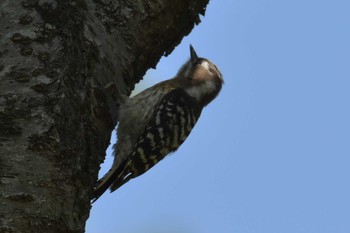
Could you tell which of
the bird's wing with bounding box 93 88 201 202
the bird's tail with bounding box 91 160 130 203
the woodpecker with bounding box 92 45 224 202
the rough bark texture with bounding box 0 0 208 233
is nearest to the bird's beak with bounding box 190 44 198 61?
the woodpecker with bounding box 92 45 224 202

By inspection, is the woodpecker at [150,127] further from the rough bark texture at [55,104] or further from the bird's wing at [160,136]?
the rough bark texture at [55,104]

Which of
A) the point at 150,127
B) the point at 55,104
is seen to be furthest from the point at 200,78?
the point at 55,104

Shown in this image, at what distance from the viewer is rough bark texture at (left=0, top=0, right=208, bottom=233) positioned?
2924 millimetres

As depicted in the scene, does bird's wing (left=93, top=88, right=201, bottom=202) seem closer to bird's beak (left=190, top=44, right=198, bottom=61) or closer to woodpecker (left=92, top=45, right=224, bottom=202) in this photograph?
woodpecker (left=92, top=45, right=224, bottom=202)

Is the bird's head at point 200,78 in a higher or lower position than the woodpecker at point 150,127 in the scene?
higher

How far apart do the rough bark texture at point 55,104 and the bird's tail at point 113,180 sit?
73 cm

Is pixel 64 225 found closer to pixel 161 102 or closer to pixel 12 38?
pixel 12 38

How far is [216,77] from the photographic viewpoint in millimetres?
6641

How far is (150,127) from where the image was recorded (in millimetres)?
5336

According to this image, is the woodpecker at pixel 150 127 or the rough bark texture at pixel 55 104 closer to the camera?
the rough bark texture at pixel 55 104

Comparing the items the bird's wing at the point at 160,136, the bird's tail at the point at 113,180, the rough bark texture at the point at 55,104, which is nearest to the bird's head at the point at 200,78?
the bird's wing at the point at 160,136

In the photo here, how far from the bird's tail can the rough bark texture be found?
2.41ft

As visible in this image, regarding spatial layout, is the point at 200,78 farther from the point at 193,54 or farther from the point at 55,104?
the point at 55,104

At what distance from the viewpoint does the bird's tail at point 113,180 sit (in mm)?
4638
